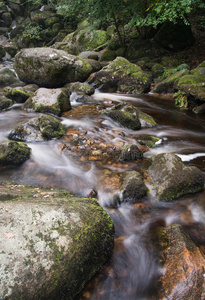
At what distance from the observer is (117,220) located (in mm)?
3104

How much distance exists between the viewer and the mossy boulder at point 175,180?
3459mm

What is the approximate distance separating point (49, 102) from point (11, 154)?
11.6 ft

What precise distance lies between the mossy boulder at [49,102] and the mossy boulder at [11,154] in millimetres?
2962

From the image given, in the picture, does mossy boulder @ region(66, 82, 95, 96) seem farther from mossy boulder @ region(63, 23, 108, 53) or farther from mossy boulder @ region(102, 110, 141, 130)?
mossy boulder @ region(63, 23, 108, 53)

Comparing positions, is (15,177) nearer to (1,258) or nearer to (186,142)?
(1,258)

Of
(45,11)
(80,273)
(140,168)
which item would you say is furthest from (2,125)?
(45,11)

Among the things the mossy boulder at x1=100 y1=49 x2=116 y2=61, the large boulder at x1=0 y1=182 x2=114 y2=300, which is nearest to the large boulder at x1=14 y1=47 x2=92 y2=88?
the mossy boulder at x1=100 y1=49 x2=116 y2=61

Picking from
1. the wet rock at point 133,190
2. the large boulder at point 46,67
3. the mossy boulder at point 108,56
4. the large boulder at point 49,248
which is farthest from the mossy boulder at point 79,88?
the large boulder at point 49,248

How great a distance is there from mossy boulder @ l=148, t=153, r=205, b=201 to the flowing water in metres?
0.14

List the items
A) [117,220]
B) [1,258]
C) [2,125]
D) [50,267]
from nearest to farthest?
[1,258], [50,267], [117,220], [2,125]

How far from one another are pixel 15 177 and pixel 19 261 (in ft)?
8.46

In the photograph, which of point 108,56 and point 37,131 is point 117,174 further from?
point 108,56

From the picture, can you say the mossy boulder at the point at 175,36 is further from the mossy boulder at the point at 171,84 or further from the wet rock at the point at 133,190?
the wet rock at the point at 133,190

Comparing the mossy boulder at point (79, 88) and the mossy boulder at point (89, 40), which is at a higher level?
the mossy boulder at point (89, 40)
